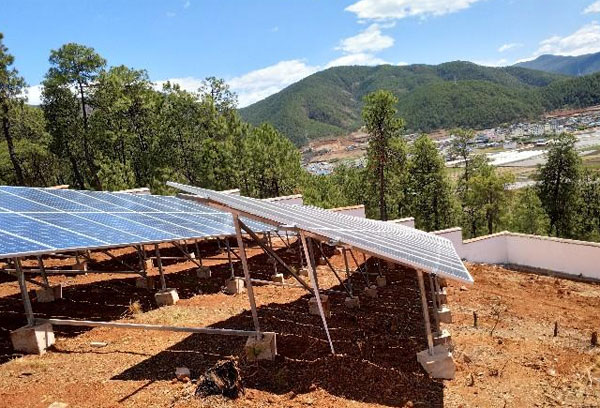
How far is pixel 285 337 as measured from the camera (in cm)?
1061

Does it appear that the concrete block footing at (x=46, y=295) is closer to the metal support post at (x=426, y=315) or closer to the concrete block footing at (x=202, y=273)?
the concrete block footing at (x=202, y=273)

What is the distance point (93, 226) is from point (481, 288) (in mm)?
14971

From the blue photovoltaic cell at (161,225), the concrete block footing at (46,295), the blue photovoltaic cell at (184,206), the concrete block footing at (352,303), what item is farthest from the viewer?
the blue photovoltaic cell at (184,206)

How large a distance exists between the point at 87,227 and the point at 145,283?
524cm

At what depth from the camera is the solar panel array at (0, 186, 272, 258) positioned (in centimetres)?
907

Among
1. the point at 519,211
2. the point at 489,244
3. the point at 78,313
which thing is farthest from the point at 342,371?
the point at 519,211

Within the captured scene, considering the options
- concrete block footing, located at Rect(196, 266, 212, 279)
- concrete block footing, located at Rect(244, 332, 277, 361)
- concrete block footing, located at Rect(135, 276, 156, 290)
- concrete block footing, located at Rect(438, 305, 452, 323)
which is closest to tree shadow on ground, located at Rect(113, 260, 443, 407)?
concrete block footing, located at Rect(244, 332, 277, 361)

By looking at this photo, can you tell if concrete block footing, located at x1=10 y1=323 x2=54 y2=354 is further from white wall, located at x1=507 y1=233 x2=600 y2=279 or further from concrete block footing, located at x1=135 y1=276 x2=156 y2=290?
white wall, located at x1=507 y1=233 x2=600 y2=279

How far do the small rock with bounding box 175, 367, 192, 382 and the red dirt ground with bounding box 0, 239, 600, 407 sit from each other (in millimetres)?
164

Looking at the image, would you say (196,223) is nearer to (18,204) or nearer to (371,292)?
(18,204)

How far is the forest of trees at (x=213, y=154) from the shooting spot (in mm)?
40594

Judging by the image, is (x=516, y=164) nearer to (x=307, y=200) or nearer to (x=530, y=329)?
(x=307, y=200)

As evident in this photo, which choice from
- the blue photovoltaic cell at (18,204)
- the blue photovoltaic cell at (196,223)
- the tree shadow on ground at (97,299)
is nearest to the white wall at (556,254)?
the tree shadow on ground at (97,299)

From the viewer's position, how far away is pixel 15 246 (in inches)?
328
